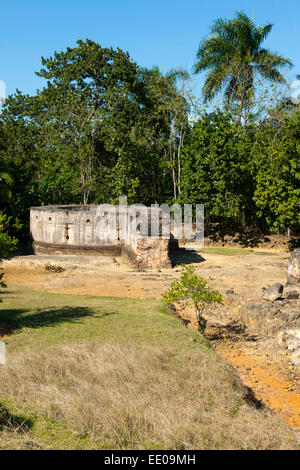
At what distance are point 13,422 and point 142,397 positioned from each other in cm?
146

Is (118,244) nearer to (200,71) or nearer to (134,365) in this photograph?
(134,365)

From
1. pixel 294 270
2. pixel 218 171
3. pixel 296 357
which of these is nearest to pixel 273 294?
pixel 294 270

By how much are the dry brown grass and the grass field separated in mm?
12

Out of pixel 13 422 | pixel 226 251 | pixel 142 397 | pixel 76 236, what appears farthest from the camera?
pixel 226 251

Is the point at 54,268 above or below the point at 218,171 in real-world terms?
below

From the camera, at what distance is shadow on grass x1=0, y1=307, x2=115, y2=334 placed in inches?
318

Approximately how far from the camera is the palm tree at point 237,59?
2614 cm

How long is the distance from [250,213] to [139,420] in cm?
2099

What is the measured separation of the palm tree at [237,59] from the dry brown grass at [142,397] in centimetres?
2258

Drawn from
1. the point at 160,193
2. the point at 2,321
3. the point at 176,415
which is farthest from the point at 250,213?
the point at 176,415

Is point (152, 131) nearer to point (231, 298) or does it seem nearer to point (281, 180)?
point (281, 180)

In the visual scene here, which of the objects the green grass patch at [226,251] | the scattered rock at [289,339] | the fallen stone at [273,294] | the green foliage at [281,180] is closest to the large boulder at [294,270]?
the fallen stone at [273,294]

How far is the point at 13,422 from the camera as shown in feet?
13.9

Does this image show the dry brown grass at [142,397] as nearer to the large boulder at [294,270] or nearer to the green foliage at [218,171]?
the large boulder at [294,270]
